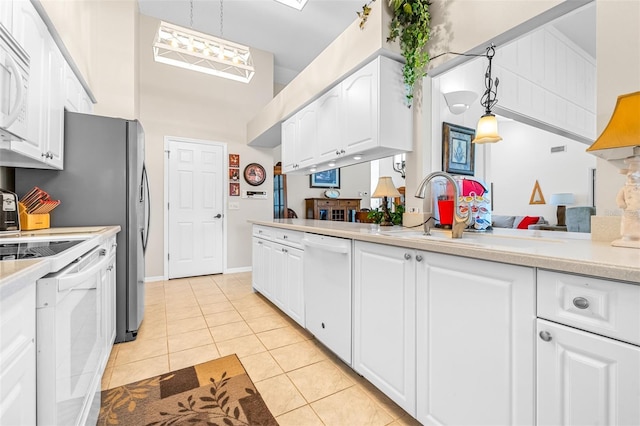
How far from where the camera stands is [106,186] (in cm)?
229

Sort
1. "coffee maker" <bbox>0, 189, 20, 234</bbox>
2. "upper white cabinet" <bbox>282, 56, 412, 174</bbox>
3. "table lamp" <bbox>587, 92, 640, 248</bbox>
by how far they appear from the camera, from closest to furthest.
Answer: "table lamp" <bbox>587, 92, 640, 248</bbox> < "coffee maker" <bbox>0, 189, 20, 234</bbox> < "upper white cabinet" <bbox>282, 56, 412, 174</bbox>

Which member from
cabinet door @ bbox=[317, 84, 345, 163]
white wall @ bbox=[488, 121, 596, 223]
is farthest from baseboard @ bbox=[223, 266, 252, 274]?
white wall @ bbox=[488, 121, 596, 223]

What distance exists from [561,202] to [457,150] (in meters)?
4.72

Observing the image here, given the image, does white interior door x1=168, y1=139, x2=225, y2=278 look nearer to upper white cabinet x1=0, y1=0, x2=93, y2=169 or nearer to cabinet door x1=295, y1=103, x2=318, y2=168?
cabinet door x1=295, y1=103, x2=318, y2=168

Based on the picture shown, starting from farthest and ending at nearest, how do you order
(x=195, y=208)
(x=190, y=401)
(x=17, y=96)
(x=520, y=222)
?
(x=520, y=222)
(x=195, y=208)
(x=190, y=401)
(x=17, y=96)

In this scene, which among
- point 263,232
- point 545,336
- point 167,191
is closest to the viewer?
point 545,336

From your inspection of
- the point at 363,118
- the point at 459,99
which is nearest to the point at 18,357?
the point at 363,118

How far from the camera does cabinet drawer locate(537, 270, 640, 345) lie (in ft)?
2.37

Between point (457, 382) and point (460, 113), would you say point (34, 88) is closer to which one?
point (457, 382)

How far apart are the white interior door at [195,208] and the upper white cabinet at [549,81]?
397 cm

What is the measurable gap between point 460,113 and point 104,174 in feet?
9.63

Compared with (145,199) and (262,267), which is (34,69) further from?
(262,267)

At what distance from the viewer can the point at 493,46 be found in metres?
1.81

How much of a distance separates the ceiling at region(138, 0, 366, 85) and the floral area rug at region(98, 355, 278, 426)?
4.14 meters
